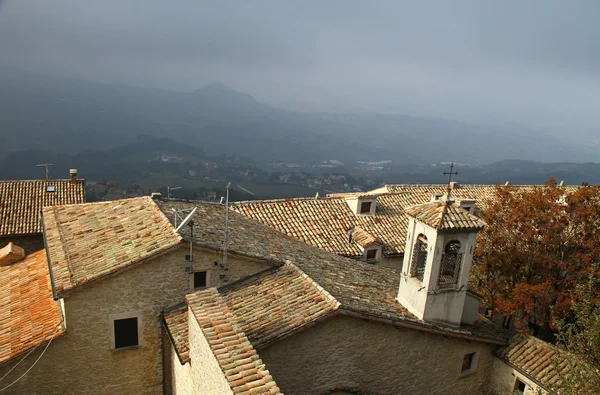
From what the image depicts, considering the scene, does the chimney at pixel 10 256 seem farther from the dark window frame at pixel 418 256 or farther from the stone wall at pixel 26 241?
the dark window frame at pixel 418 256

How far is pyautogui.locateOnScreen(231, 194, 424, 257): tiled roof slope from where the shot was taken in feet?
72.2

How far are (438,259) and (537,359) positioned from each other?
4.12 metres

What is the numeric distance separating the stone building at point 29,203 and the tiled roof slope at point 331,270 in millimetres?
12100

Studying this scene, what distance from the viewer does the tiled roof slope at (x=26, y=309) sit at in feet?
35.7

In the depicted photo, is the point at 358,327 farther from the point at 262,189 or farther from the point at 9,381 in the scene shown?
the point at 262,189

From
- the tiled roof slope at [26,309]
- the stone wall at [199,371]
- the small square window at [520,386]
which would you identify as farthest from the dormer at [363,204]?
the tiled roof slope at [26,309]

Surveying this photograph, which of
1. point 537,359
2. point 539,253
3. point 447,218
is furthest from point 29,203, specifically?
point 539,253

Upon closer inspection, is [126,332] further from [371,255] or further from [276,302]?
[371,255]

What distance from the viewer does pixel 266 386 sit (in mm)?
7559

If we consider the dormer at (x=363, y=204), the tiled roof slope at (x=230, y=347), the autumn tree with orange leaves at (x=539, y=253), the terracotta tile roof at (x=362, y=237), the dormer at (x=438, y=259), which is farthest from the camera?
the dormer at (x=363, y=204)

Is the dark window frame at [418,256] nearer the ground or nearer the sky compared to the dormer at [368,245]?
nearer the sky

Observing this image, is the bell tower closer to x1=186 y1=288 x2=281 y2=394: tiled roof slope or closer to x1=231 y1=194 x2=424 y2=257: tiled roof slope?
x1=186 y1=288 x2=281 y2=394: tiled roof slope

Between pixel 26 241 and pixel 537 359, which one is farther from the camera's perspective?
pixel 26 241

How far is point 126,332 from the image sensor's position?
11594 mm
